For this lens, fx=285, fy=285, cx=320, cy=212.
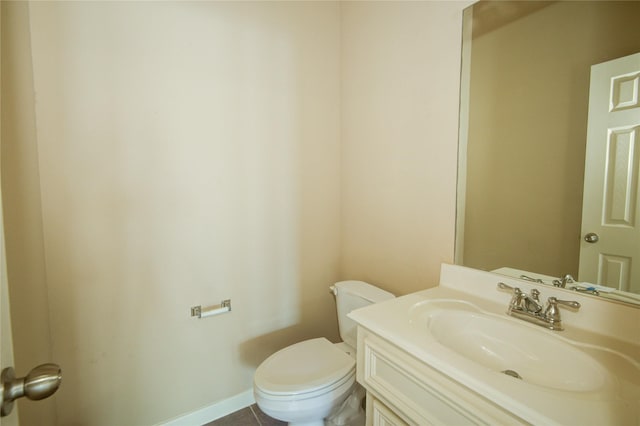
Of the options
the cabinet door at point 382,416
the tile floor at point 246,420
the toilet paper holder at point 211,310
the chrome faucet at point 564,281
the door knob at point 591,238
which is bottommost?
the tile floor at point 246,420

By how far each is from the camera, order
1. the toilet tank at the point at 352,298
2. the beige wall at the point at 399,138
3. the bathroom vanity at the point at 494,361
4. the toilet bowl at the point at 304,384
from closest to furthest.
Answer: the bathroom vanity at the point at 494,361, the toilet bowl at the point at 304,384, the beige wall at the point at 399,138, the toilet tank at the point at 352,298

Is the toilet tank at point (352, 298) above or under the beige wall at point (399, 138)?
under

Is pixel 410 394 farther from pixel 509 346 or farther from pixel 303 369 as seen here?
pixel 303 369

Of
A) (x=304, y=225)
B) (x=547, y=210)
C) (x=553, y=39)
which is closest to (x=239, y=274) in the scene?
(x=304, y=225)

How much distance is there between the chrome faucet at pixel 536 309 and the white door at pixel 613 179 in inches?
5.3

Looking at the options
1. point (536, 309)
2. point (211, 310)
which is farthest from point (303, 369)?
point (536, 309)

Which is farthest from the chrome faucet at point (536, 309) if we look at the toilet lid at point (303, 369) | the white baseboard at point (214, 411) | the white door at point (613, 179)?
the white baseboard at point (214, 411)

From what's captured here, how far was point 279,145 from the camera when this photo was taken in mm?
1651

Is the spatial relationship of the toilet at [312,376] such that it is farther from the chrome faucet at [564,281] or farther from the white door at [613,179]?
the white door at [613,179]

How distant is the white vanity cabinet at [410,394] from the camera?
2.07ft

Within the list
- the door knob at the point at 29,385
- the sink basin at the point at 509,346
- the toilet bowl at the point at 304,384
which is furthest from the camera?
the toilet bowl at the point at 304,384

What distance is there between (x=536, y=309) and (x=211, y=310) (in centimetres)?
140

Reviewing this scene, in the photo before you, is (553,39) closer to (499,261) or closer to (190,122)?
(499,261)

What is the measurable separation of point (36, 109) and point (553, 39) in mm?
1938
